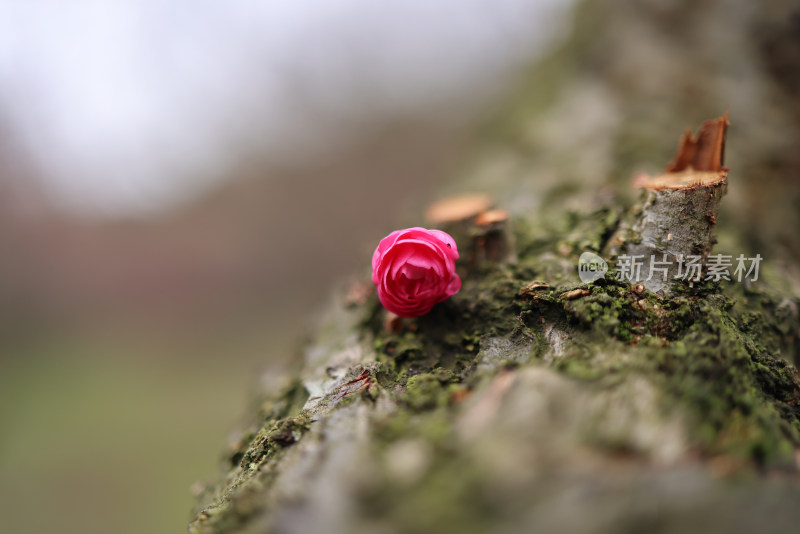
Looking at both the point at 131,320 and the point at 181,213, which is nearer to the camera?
the point at 131,320

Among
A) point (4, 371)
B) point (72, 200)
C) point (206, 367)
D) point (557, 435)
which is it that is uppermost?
point (72, 200)

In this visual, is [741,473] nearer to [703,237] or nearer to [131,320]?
[703,237]

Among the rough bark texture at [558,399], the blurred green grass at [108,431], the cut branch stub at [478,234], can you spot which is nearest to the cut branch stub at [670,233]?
the rough bark texture at [558,399]

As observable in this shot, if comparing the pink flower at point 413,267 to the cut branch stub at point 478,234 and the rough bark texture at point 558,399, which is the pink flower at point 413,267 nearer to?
the rough bark texture at point 558,399

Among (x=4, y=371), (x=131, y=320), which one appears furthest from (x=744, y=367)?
(x=131, y=320)

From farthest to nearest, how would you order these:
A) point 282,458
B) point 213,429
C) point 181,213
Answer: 1. point 181,213
2. point 213,429
3. point 282,458

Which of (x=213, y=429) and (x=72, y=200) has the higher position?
(x=72, y=200)
